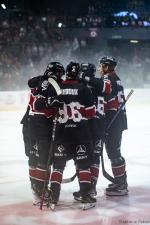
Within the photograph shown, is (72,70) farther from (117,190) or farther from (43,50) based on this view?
(43,50)

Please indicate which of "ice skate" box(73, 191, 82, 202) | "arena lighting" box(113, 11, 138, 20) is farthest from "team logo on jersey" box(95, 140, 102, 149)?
"arena lighting" box(113, 11, 138, 20)

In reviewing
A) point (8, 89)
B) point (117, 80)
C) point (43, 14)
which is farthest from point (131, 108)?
point (117, 80)

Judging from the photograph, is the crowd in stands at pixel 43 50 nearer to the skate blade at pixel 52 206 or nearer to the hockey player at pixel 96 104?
the hockey player at pixel 96 104

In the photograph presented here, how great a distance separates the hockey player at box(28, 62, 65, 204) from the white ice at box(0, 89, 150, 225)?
32 cm

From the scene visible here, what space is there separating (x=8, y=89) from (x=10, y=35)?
3.81m

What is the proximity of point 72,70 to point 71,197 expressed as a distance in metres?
1.33

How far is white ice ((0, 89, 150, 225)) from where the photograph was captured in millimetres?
4371

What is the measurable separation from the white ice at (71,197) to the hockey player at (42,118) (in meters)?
0.32

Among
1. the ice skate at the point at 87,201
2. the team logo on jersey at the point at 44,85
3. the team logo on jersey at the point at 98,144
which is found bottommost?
the ice skate at the point at 87,201

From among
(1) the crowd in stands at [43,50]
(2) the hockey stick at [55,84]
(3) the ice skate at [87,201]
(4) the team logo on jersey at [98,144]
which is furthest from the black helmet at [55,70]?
(1) the crowd in stands at [43,50]

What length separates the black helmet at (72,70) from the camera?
4.71 metres

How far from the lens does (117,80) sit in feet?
17.6

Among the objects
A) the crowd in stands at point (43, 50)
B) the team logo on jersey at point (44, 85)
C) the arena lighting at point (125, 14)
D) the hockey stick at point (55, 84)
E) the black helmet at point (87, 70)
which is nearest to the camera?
the hockey stick at point (55, 84)

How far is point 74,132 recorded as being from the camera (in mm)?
4676
